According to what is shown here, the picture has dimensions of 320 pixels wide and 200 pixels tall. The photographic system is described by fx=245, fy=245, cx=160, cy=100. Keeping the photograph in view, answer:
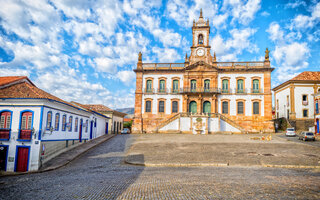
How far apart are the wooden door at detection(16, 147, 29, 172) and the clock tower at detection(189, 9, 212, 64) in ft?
95.2

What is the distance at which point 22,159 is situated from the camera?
1717 centimetres

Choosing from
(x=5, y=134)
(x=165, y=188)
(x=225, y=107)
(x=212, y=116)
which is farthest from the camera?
(x=225, y=107)

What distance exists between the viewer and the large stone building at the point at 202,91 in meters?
38.1

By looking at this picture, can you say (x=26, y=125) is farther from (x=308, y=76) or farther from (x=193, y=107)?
(x=308, y=76)

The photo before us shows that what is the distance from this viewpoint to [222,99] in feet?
128

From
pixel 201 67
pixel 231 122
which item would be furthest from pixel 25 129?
pixel 201 67

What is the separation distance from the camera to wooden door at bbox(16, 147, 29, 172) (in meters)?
17.0

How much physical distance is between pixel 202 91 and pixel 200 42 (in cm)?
880

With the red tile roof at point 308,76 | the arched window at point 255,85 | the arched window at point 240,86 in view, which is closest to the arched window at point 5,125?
the arched window at point 240,86

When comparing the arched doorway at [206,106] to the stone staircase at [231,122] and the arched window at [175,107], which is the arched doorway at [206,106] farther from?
the arched window at [175,107]

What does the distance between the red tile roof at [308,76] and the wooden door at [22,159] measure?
4046 cm

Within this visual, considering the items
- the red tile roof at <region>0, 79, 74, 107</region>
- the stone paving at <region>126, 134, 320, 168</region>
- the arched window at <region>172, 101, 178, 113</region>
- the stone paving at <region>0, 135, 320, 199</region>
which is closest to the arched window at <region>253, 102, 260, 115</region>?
the arched window at <region>172, 101, 178, 113</region>

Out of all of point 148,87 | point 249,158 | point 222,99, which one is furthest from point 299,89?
point 249,158

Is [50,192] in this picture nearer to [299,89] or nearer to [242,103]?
[242,103]
